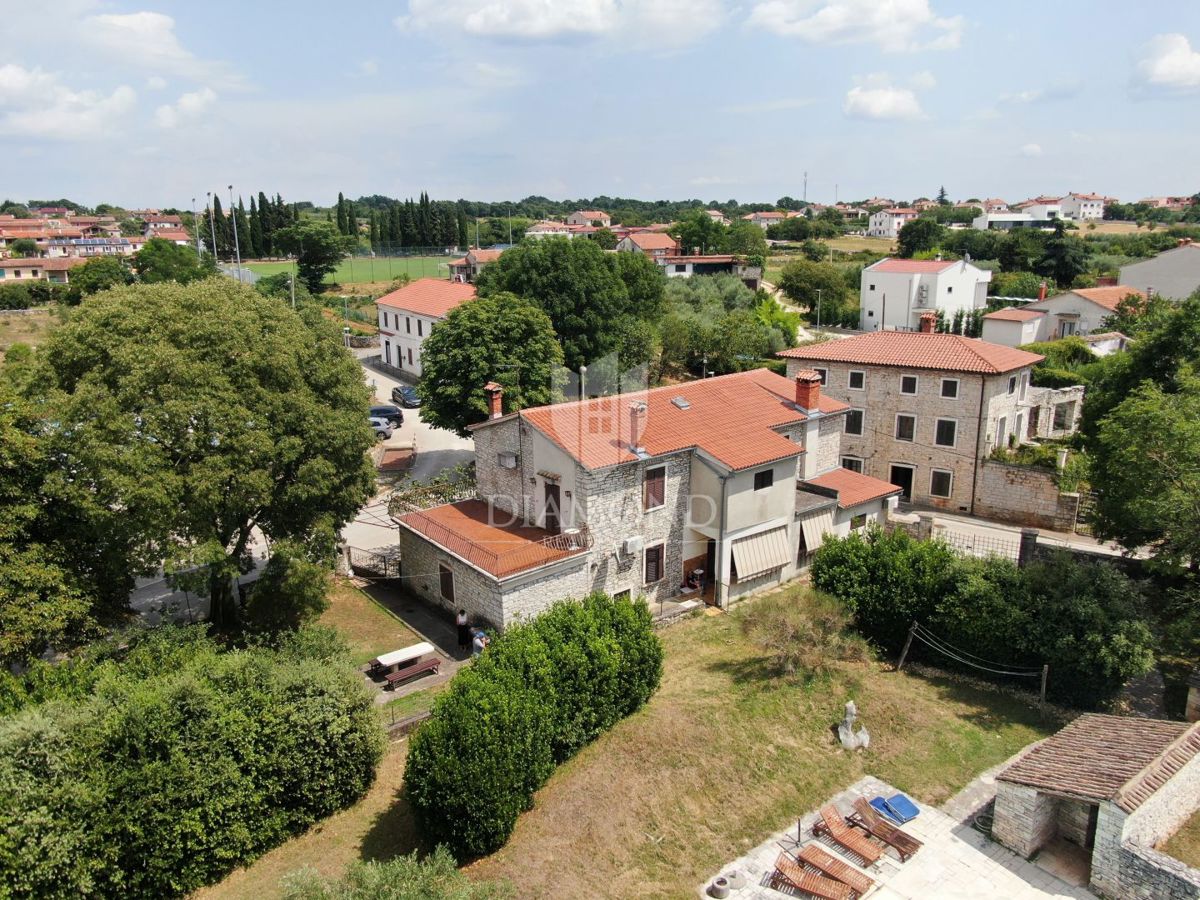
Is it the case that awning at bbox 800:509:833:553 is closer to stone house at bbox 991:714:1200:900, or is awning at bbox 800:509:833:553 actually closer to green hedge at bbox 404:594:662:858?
green hedge at bbox 404:594:662:858

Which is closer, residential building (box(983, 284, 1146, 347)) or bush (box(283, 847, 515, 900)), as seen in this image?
bush (box(283, 847, 515, 900))

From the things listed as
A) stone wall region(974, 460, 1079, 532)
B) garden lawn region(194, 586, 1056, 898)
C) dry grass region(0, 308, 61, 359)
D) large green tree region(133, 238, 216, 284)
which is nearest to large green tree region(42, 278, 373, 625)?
garden lawn region(194, 586, 1056, 898)

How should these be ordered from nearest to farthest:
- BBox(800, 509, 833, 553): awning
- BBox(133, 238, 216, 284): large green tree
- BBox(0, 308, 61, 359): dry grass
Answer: BBox(800, 509, 833, 553): awning, BBox(0, 308, 61, 359): dry grass, BBox(133, 238, 216, 284): large green tree

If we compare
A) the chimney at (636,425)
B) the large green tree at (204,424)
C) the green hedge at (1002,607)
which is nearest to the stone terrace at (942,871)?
the green hedge at (1002,607)

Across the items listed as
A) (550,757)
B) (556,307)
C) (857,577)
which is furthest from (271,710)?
(556,307)

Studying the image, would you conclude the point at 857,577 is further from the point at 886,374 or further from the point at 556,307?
the point at 556,307

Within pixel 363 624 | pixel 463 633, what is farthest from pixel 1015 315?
pixel 363 624
